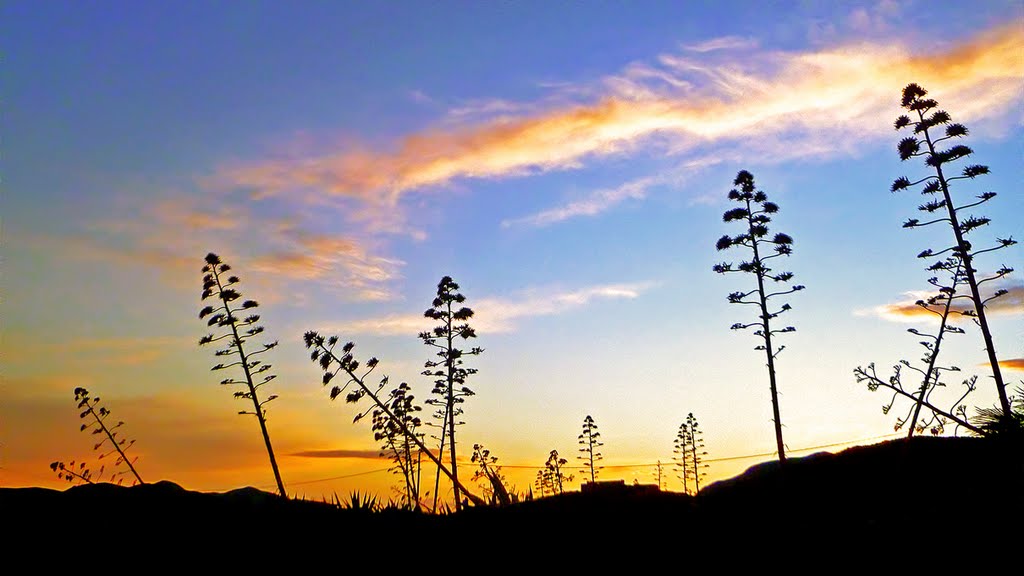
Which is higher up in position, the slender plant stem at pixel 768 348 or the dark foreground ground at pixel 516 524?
the slender plant stem at pixel 768 348

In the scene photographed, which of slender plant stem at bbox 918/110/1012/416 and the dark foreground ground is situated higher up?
slender plant stem at bbox 918/110/1012/416

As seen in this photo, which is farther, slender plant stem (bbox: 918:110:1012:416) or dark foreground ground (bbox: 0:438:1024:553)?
slender plant stem (bbox: 918:110:1012:416)

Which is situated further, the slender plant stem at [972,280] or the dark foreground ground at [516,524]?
the slender plant stem at [972,280]

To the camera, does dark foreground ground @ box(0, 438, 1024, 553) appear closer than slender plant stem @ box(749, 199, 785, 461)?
Yes

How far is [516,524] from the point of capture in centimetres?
1159

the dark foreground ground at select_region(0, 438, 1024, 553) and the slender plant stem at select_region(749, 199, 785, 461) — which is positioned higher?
the slender plant stem at select_region(749, 199, 785, 461)

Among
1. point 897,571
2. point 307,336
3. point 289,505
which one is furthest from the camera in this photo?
point 307,336

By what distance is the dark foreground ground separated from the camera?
1083 cm

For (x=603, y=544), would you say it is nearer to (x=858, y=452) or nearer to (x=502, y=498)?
(x=502, y=498)

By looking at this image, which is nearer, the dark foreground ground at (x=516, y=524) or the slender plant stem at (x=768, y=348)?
the dark foreground ground at (x=516, y=524)

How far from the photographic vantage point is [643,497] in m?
13.2

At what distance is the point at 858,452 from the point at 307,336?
74.9 ft

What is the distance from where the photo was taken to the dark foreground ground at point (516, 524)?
1083cm

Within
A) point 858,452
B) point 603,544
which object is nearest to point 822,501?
point 858,452
